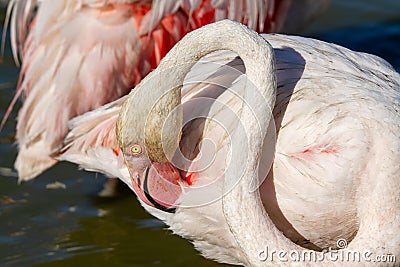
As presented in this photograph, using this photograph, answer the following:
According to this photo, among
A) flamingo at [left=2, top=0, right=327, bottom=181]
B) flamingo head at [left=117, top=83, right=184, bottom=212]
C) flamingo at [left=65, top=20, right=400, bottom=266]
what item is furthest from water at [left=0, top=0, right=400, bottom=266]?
flamingo head at [left=117, top=83, right=184, bottom=212]

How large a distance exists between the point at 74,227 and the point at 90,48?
0.87 meters

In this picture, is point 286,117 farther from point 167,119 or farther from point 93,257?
point 93,257

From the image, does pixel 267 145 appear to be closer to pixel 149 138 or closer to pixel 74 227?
pixel 149 138

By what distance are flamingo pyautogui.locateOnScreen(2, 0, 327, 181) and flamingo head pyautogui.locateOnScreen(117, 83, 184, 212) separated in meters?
1.05

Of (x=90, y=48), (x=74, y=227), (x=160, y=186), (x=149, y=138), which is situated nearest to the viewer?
(x=149, y=138)

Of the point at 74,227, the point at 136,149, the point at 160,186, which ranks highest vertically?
the point at 136,149

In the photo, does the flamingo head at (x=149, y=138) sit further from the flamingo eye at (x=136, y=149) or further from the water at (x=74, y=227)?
the water at (x=74, y=227)

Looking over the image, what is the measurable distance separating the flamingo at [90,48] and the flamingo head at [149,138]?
1.05 m

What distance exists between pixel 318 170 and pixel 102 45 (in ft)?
4.65

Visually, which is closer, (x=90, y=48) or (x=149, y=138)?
(x=149, y=138)

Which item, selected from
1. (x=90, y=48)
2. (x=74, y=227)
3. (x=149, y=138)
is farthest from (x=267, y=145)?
(x=74, y=227)

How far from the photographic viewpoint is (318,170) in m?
3.09

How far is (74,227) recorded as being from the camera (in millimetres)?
4504

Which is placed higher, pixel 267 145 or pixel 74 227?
pixel 267 145
